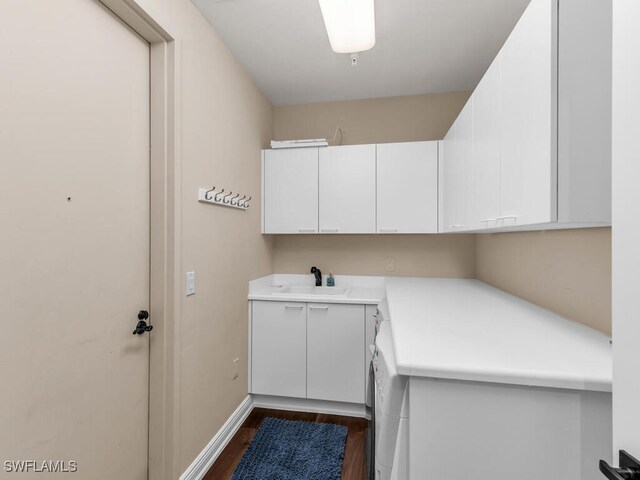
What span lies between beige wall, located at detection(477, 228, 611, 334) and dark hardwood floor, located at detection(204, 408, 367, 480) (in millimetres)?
1349

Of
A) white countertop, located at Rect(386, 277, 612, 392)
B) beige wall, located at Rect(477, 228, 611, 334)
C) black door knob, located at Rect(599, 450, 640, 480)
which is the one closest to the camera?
black door knob, located at Rect(599, 450, 640, 480)

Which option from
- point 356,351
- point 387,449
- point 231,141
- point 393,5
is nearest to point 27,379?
point 387,449

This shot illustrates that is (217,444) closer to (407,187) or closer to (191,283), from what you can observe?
(191,283)

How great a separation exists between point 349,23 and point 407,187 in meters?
1.26

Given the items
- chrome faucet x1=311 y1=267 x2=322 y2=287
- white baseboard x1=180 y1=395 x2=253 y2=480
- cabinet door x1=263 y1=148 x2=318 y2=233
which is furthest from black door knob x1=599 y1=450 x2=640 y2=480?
chrome faucet x1=311 y1=267 x2=322 y2=287

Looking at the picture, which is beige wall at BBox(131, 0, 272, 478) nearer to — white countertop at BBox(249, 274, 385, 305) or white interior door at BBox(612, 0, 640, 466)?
white countertop at BBox(249, 274, 385, 305)

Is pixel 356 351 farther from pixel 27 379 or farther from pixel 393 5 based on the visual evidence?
pixel 393 5

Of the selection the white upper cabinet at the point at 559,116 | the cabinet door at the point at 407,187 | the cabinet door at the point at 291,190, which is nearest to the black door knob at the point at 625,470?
the white upper cabinet at the point at 559,116

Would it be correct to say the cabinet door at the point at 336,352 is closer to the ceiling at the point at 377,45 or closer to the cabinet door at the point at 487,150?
the cabinet door at the point at 487,150

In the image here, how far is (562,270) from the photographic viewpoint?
1.44m

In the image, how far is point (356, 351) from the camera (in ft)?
7.16

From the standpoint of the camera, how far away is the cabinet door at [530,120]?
0.91 m

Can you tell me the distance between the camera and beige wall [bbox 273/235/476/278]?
263 centimetres

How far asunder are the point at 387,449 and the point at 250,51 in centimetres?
231
